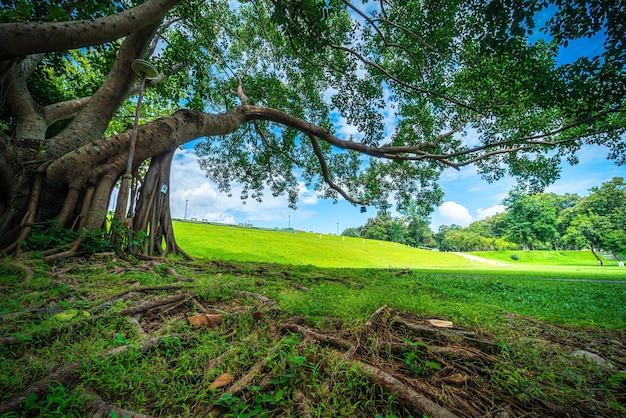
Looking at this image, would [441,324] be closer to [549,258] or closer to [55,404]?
[55,404]

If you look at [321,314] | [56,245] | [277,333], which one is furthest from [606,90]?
[56,245]

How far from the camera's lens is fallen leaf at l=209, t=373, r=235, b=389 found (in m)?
1.27

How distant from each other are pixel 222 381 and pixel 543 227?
2219 inches

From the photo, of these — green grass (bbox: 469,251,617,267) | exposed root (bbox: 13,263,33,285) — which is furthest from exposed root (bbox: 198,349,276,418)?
green grass (bbox: 469,251,617,267)

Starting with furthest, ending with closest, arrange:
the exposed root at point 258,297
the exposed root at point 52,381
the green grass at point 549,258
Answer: the green grass at point 549,258
the exposed root at point 258,297
the exposed root at point 52,381

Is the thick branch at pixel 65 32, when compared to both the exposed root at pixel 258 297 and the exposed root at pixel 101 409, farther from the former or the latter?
the exposed root at pixel 101 409

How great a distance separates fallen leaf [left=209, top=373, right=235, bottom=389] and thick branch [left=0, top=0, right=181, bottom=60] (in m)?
4.62

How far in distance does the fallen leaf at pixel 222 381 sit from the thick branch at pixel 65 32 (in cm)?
462

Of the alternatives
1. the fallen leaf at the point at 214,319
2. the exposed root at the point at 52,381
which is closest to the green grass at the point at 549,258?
the fallen leaf at the point at 214,319

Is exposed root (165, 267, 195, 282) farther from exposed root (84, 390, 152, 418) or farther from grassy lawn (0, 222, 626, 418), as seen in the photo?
exposed root (84, 390, 152, 418)

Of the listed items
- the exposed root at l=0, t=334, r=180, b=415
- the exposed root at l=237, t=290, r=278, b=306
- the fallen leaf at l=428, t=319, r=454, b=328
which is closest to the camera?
the exposed root at l=0, t=334, r=180, b=415

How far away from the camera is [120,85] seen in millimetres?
5984

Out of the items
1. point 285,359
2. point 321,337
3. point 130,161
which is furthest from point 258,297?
point 130,161

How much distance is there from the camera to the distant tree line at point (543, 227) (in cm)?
3084
